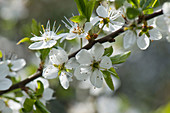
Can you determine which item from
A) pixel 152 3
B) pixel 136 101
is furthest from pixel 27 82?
pixel 136 101

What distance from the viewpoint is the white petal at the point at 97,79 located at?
0.98 metres

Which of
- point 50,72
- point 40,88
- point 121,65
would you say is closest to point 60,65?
point 50,72

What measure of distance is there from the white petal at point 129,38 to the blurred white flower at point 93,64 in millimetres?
95

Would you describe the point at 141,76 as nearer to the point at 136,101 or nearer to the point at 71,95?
the point at 136,101

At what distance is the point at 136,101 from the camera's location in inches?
138

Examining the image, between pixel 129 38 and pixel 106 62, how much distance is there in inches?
5.4

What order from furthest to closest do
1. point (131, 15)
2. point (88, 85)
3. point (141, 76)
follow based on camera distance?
point (141, 76), point (88, 85), point (131, 15)

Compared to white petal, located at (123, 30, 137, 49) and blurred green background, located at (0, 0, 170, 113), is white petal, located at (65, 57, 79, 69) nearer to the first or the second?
white petal, located at (123, 30, 137, 49)

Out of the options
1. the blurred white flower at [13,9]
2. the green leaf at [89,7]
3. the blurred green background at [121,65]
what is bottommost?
the blurred green background at [121,65]

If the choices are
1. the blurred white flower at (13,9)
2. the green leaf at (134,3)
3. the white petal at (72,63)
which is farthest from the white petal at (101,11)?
the blurred white flower at (13,9)

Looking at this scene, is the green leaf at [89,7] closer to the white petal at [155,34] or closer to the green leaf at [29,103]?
the white petal at [155,34]

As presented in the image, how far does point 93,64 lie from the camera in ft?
3.31

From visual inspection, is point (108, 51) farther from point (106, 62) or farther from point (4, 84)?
point (4, 84)

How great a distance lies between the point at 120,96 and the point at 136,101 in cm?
44
